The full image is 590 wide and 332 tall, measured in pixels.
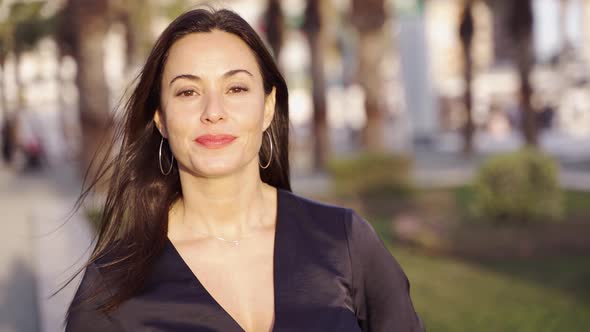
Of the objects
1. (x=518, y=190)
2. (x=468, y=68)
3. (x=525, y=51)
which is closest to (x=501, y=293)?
(x=518, y=190)

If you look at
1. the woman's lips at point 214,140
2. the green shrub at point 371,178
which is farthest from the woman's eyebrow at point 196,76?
the green shrub at point 371,178

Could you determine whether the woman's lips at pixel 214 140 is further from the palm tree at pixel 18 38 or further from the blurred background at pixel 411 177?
the palm tree at pixel 18 38

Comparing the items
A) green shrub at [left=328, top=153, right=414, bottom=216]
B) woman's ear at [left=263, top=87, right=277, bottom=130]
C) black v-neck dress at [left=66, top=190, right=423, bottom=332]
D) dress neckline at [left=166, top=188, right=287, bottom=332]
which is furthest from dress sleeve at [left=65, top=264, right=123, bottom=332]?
green shrub at [left=328, top=153, right=414, bottom=216]

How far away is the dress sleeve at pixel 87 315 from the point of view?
2.43m

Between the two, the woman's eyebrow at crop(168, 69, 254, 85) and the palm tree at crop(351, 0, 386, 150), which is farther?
the palm tree at crop(351, 0, 386, 150)

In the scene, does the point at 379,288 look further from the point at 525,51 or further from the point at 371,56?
the point at 525,51

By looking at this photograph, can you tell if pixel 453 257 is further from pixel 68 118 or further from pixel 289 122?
pixel 68 118

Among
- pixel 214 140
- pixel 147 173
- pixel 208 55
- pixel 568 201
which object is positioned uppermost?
pixel 208 55

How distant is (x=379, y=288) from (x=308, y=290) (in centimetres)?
20

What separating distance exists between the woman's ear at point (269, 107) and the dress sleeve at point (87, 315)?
740 mm

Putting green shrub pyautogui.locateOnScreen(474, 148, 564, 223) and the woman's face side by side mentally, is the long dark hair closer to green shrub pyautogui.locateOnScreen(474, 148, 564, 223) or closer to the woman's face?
the woman's face

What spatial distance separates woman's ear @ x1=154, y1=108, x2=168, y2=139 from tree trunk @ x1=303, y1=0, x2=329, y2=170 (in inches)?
720

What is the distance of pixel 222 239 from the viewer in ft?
9.00

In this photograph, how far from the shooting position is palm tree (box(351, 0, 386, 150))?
15.6 meters
